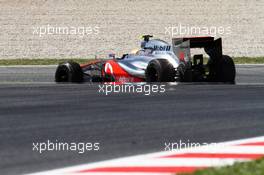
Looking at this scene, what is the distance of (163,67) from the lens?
2039 centimetres

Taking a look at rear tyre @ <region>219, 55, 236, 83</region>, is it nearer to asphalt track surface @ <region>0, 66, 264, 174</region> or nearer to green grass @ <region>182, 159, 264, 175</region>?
asphalt track surface @ <region>0, 66, 264, 174</region>

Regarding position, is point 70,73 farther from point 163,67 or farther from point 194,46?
point 194,46

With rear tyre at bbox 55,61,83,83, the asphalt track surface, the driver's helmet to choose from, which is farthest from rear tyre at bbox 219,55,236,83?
rear tyre at bbox 55,61,83,83

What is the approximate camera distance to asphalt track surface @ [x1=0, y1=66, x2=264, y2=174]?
31.5 ft

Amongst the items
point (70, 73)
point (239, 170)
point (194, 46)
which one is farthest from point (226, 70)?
point (239, 170)

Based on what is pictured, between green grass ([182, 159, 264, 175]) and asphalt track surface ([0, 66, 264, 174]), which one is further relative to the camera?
asphalt track surface ([0, 66, 264, 174])

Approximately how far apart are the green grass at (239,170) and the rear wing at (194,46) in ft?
40.8

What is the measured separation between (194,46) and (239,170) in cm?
1305

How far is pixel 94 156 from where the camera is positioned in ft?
30.7

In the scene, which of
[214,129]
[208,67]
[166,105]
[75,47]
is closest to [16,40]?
[75,47]

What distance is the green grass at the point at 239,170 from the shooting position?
7820 mm

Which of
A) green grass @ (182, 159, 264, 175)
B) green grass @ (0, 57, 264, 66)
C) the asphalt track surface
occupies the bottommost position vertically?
green grass @ (0, 57, 264, 66)

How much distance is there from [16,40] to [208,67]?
782 inches

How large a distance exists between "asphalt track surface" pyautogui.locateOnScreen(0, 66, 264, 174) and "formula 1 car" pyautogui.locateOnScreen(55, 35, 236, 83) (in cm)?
57
